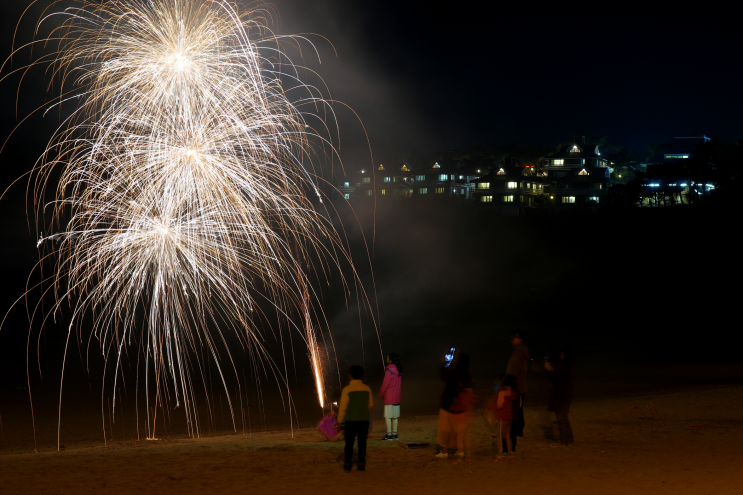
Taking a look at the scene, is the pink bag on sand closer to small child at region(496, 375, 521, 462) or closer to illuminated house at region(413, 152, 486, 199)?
small child at region(496, 375, 521, 462)

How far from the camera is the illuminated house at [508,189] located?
208ft

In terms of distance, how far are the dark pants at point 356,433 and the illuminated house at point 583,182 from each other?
56.9 m

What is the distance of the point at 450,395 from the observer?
7094 millimetres

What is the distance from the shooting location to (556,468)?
6973 millimetres

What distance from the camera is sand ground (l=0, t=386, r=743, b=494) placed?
6266 mm

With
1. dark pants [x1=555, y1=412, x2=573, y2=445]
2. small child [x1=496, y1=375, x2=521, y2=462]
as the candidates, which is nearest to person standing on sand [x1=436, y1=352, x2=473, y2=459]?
small child [x1=496, y1=375, x2=521, y2=462]

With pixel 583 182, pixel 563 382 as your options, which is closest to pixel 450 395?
pixel 563 382

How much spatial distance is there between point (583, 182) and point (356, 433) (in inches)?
2348

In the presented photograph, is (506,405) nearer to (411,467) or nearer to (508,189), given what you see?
(411,467)

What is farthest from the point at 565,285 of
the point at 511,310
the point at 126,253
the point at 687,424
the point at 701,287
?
the point at 126,253

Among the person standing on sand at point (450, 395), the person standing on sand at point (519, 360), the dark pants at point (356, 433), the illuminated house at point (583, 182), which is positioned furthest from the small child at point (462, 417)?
the illuminated house at point (583, 182)

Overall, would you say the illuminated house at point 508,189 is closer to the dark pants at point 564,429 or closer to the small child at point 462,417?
the dark pants at point 564,429

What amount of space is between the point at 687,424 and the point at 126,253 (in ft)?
35.7

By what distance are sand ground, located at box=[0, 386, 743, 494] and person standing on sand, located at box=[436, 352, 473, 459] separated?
24 cm
